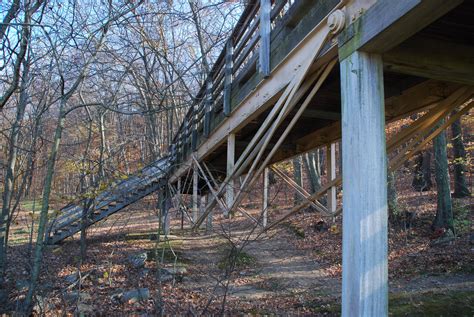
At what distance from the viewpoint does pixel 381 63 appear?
2.91 meters

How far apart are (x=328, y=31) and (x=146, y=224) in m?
18.2

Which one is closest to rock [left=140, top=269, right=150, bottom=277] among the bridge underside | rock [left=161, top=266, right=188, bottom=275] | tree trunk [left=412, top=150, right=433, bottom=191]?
rock [left=161, top=266, right=188, bottom=275]

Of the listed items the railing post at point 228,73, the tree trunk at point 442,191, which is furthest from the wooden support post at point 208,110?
the tree trunk at point 442,191

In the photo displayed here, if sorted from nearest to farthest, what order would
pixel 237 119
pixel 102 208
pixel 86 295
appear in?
pixel 237 119 → pixel 86 295 → pixel 102 208

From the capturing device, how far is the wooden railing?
4855 millimetres

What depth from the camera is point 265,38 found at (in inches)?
192

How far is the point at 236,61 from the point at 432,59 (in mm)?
3741

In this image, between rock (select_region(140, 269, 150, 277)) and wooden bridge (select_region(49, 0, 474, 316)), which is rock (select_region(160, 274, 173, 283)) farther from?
wooden bridge (select_region(49, 0, 474, 316))

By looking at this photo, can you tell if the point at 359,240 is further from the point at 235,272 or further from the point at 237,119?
the point at 235,272

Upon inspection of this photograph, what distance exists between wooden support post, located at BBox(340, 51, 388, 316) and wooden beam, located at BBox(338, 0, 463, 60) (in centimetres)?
12

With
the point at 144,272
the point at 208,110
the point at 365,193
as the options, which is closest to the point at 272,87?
the point at 365,193

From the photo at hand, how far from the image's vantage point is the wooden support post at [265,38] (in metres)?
4.73

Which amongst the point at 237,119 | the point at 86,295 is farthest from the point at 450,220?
the point at 86,295

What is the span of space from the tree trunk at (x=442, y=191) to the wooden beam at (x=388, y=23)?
968 cm
